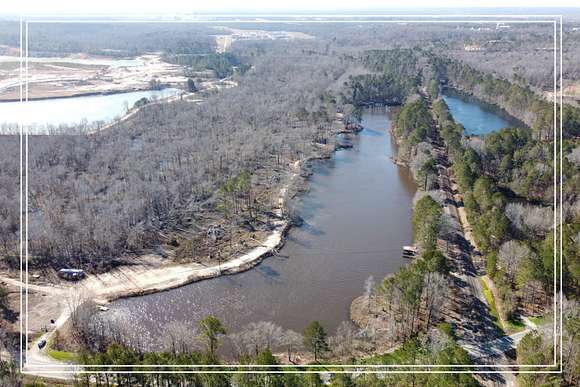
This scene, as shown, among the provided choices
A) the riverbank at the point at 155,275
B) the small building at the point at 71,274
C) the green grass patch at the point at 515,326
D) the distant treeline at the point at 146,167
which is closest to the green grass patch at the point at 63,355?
the riverbank at the point at 155,275

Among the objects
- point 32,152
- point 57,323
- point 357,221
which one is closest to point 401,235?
point 357,221

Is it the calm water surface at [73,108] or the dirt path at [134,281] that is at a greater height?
the calm water surface at [73,108]

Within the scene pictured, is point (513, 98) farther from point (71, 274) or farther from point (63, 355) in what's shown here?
point (63, 355)

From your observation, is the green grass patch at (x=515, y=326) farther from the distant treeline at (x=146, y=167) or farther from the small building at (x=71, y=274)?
the small building at (x=71, y=274)

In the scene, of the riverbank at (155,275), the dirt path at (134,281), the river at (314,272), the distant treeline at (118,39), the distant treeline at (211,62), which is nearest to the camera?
the river at (314,272)

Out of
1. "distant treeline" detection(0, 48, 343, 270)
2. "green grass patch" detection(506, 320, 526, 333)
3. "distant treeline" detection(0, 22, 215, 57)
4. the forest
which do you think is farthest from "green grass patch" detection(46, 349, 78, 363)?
"distant treeline" detection(0, 22, 215, 57)

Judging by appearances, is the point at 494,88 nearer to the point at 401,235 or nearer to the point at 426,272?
the point at 401,235

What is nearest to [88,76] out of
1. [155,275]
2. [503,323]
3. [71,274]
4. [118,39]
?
[118,39]
